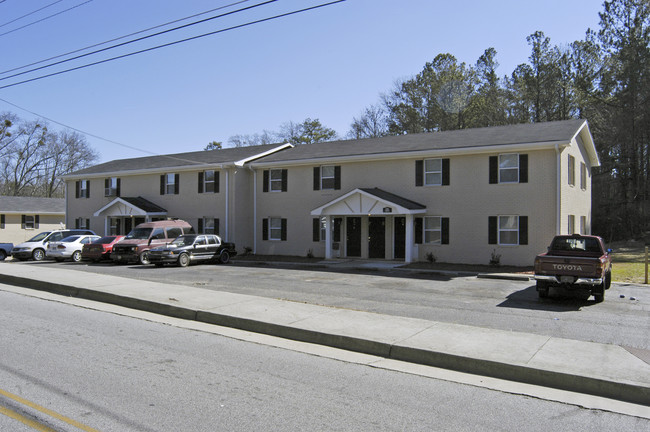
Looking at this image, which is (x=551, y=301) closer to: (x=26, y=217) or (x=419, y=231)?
(x=419, y=231)

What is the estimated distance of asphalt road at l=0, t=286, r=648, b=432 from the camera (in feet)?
15.4

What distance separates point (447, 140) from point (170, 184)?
695 inches

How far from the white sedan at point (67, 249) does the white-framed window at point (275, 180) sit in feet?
32.9

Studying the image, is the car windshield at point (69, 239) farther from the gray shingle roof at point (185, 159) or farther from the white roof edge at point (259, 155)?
the white roof edge at point (259, 155)

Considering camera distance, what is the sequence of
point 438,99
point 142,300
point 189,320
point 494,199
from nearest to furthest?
1. point 189,320
2. point 142,300
3. point 494,199
4. point 438,99

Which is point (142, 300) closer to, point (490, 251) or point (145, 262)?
point (145, 262)

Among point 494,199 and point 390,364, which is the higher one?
point 494,199

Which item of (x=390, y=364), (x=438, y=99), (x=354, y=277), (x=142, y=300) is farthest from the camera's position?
(x=438, y=99)

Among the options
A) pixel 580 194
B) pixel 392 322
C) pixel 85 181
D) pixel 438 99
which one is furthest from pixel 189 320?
pixel 438 99

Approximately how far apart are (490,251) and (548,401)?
15.9 metres

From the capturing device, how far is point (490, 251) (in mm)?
20797

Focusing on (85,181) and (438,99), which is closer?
(85,181)

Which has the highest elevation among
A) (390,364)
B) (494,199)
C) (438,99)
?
(438,99)

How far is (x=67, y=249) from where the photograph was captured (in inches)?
977
